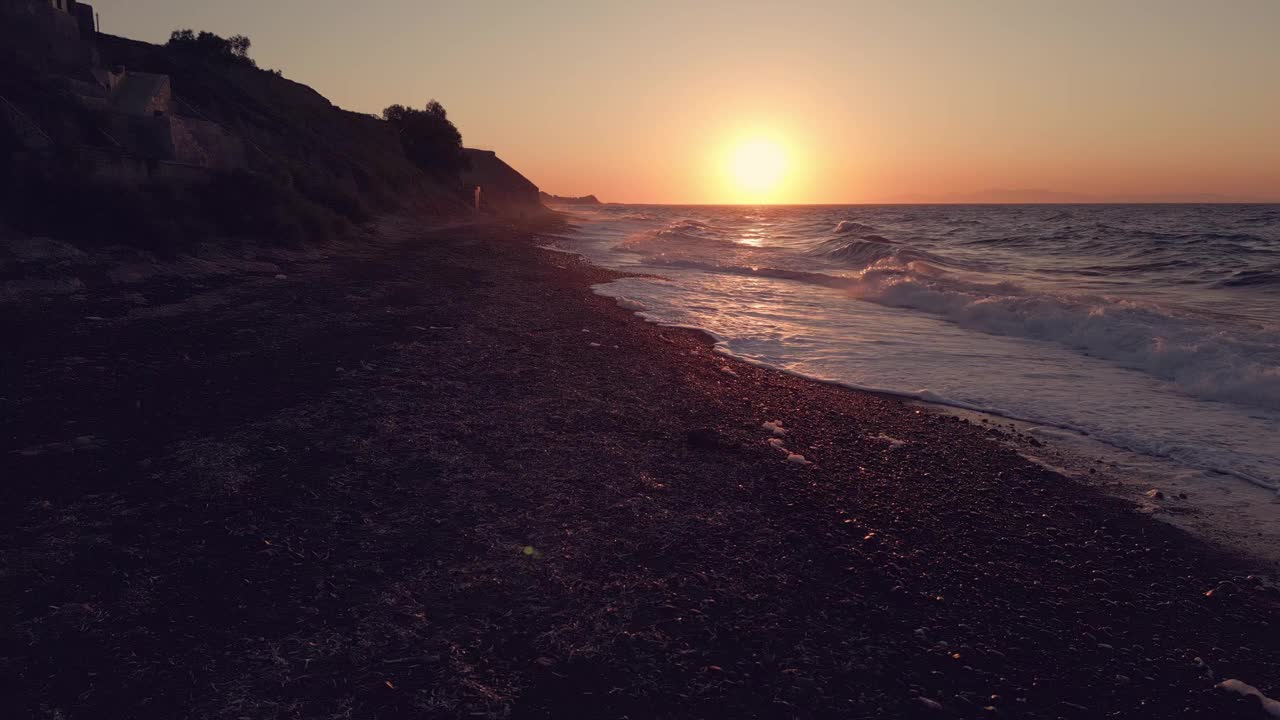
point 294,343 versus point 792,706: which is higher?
point 294,343

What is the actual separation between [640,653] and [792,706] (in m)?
0.72

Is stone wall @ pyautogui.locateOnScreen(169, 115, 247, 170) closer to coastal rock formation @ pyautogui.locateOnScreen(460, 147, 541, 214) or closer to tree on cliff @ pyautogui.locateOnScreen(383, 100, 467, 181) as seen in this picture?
tree on cliff @ pyautogui.locateOnScreen(383, 100, 467, 181)

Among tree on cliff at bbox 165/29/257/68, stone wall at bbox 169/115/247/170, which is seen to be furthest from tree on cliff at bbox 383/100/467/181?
stone wall at bbox 169/115/247/170

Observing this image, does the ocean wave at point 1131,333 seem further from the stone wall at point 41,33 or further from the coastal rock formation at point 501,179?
the coastal rock formation at point 501,179

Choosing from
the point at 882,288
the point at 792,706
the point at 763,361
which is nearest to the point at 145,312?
the point at 763,361

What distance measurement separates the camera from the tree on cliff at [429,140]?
6091 cm

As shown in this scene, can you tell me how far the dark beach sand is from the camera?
288 centimetres

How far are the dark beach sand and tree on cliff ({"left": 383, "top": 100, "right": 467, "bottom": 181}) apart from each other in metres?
58.5

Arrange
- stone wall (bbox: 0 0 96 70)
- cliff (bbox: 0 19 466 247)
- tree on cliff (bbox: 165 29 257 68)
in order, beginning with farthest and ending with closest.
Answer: tree on cliff (bbox: 165 29 257 68) → stone wall (bbox: 0 0 96 70) → cliff (bbox: 0 19 466 247)

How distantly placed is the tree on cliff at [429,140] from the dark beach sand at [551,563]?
58.5m

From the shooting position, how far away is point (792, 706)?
2840 millimetres

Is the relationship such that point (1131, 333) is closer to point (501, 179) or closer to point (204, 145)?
point (204, 145)

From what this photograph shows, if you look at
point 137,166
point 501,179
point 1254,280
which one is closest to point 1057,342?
point 1254,280

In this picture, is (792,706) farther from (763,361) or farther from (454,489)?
(763,361)
